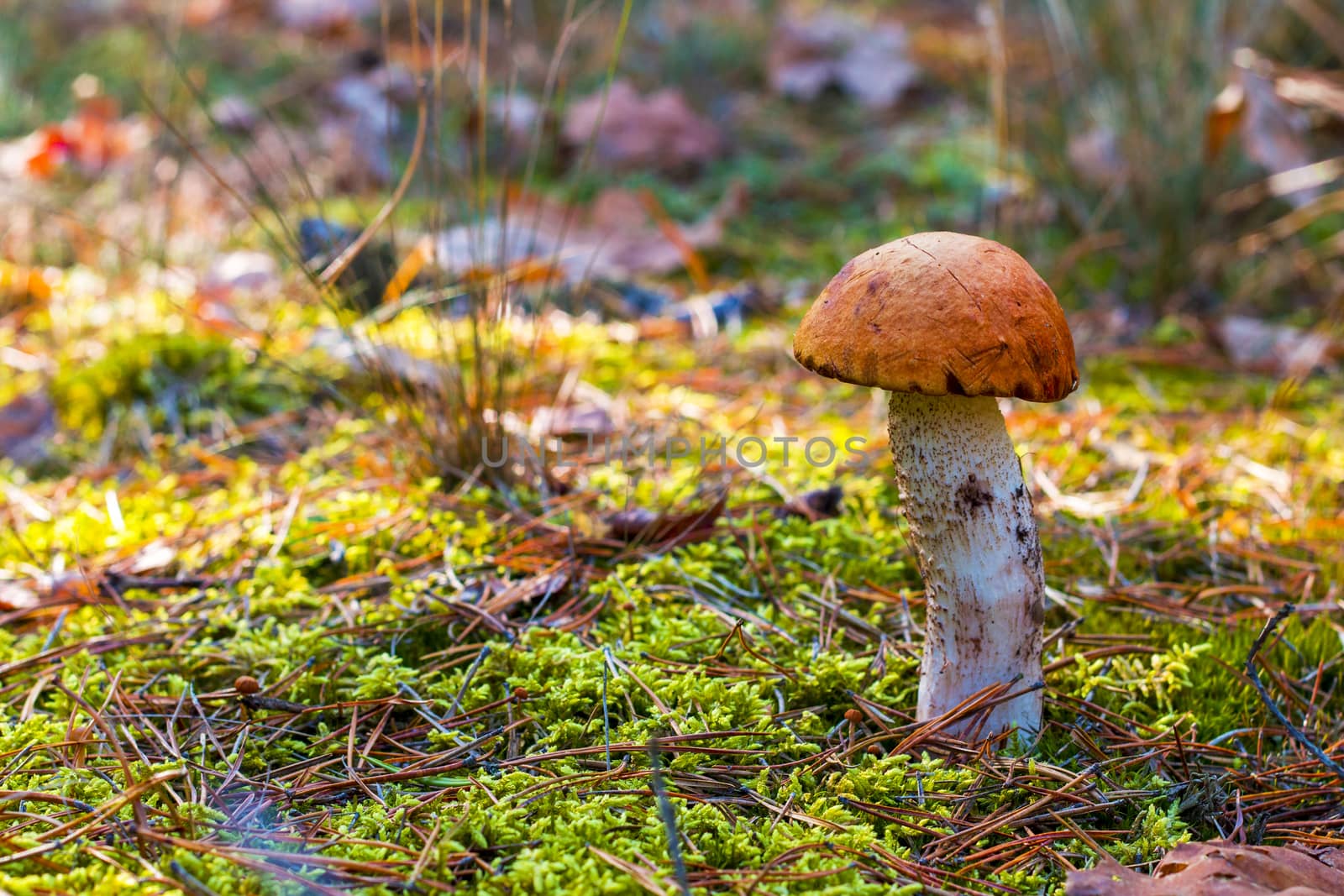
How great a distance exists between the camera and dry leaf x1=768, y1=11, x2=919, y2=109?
6.39 meters

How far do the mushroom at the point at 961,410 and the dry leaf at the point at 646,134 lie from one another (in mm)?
4240

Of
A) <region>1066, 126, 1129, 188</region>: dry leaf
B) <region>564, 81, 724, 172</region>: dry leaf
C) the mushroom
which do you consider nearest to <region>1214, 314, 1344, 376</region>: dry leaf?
<region>1066, 126, 1129, 188</region>: dry leaf

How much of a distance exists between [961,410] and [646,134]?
442 centimetres

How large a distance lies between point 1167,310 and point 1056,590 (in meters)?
2.36

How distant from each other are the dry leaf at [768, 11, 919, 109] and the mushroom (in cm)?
535

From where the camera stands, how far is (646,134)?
5555mm

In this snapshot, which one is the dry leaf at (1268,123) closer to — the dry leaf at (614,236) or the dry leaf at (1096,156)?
the dry leaf at (1096,156)

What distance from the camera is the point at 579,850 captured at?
1.34 m

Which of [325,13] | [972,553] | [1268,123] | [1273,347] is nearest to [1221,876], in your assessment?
[972,553]

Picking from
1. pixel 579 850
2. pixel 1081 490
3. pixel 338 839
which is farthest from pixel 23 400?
pixel 1081 490

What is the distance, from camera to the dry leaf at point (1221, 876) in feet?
4.01

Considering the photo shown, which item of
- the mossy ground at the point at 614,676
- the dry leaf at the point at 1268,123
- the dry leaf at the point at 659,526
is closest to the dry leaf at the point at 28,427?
the mossy ground at the point at 614,676

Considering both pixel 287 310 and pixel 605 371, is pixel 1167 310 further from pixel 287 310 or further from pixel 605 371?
pixel 287 310

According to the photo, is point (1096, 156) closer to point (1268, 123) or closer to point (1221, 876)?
point (1268, 123)
